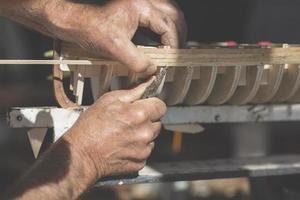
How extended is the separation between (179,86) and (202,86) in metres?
0.08

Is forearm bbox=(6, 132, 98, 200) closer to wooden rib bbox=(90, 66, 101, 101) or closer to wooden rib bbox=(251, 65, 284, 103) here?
wooden rib bbox=(90, 66, 101, 101)

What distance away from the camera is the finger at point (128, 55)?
163cm

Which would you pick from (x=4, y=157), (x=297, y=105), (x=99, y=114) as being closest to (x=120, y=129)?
(x=99, y=114)

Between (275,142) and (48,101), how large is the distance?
4.84 ft

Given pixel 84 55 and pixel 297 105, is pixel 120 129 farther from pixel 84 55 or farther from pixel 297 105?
pixel 297 105

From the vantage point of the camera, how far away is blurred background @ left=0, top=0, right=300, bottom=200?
365 centimetres

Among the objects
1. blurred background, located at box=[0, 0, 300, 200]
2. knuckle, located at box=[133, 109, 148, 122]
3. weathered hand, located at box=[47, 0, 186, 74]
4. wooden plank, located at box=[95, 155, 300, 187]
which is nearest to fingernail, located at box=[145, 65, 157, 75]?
weathered hand, located at box=[47, 0, 186, 74]

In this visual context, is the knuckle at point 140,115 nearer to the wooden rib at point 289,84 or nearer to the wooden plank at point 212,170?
the wooden plank at point 212,170

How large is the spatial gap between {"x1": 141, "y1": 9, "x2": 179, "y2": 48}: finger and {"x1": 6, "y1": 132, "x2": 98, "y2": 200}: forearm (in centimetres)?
41

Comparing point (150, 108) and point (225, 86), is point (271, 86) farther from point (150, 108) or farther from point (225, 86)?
point (150, 108)

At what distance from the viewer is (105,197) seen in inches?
146

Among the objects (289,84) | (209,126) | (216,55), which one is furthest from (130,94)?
(209,126)

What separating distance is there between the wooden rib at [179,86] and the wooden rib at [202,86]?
53 mm

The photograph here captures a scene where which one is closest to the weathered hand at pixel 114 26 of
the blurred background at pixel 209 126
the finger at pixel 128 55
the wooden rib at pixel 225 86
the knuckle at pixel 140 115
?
the finger at pixel 128 55
